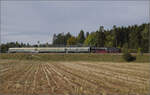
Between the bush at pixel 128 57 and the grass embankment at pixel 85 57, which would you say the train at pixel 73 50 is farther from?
the bush at pixel 128 57

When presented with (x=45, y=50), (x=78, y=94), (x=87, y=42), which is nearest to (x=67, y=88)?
(x=78, y=94)

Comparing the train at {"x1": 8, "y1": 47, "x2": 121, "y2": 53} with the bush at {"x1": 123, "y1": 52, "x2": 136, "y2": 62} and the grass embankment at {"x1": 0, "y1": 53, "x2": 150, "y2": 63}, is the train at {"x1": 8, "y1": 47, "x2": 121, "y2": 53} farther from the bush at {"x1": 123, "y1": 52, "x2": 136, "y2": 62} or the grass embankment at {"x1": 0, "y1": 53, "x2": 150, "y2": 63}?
the bush at {"x1": 123, "y1": 52, "x2": 136, "y2": 62}

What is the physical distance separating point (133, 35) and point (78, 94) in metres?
83.6

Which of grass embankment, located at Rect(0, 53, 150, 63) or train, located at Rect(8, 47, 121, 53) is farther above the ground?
train, located at Rect(8, 47, 121, 53)

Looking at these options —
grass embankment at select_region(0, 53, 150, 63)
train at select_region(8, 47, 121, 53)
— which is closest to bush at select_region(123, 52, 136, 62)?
grass embankment at select_region(0, 53, 150, 63)

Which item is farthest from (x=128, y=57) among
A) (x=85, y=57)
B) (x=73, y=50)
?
(x=73, y=50)

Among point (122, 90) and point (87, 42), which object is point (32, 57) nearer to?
point (87, 42)

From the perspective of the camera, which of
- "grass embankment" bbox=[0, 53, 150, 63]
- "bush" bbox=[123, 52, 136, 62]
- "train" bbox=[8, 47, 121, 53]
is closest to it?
"bush" bbox=[123, 52, 136, 62]

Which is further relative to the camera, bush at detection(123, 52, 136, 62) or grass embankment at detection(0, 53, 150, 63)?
grass embankment at detection(0, 53, 150, 63)

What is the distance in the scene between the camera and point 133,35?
89750mm

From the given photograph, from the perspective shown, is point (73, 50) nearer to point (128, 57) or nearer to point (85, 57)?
point (85, 57)

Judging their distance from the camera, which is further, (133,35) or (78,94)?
(133,35)

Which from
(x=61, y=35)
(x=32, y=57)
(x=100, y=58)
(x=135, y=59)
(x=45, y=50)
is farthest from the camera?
(x=61, y=35)

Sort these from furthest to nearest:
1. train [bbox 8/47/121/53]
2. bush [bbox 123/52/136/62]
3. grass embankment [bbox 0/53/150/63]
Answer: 1. train [bbox 8/47/121/53]
2. grass embankment [bbox 0/53/150/63]
3. bush [bbox 123/52/136/62]
